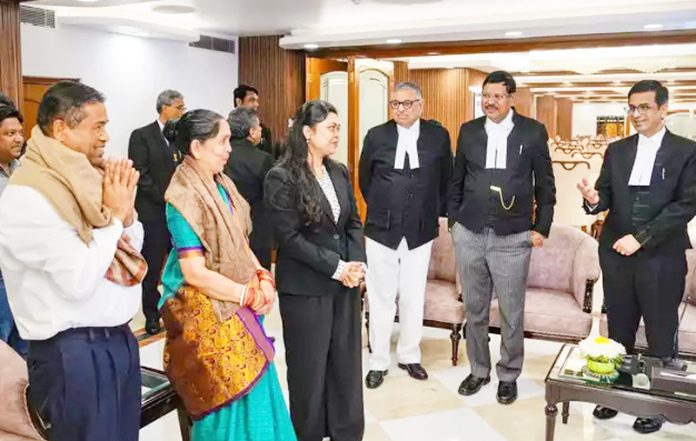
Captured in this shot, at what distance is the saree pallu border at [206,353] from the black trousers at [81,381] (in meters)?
0.44

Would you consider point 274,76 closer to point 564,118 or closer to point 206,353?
point 206,353

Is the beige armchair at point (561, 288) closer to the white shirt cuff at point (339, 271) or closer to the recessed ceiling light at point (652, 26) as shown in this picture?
the white shirt cuff at point (339, 271)

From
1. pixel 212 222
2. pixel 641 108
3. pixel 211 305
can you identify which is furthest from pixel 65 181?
pixel 641 108

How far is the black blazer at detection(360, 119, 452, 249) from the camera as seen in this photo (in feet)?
12.1

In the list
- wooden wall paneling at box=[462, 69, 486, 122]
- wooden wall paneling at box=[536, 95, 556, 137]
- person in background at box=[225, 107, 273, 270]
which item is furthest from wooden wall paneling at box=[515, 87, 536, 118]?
person in background at box=[225, 107, 273, 270]

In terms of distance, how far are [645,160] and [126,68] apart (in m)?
4.74

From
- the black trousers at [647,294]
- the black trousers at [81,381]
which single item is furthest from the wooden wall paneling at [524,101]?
the black trousers at [81,381]

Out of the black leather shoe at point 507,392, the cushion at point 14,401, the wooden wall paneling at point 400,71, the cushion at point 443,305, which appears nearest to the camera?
the cushion at point 14,401

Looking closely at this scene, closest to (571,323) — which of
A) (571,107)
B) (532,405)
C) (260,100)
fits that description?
(532,405)

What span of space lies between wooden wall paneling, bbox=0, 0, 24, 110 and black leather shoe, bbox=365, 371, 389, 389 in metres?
2.87

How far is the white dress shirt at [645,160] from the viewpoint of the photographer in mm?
3152

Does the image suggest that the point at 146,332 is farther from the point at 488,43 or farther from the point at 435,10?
the point at 488,43

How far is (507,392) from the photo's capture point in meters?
3.54

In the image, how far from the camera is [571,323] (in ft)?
A: 12.3
